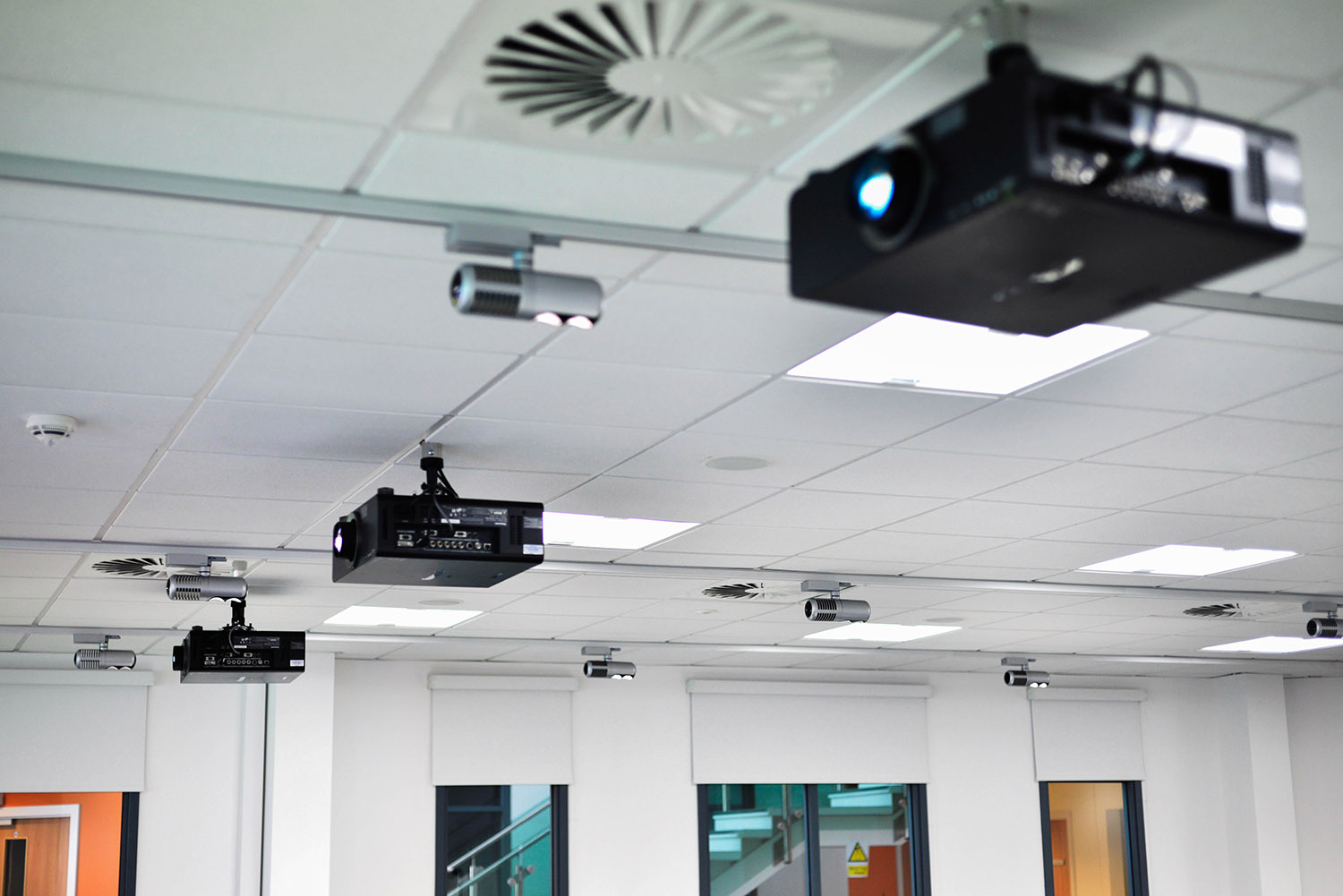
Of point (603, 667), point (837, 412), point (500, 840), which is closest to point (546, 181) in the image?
point (837, 412)

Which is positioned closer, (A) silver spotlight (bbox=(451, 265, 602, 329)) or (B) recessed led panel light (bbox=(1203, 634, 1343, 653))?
(A) silver spotlight (bbox=(451, 265, 602, 329))

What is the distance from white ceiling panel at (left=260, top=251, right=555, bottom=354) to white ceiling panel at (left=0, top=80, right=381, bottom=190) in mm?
533

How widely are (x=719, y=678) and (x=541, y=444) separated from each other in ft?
Result: 25.6

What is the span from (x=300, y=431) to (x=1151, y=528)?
4244mm

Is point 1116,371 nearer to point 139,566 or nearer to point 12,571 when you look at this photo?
point 139,566

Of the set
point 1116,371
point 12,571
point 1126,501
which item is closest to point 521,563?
point 1116,371

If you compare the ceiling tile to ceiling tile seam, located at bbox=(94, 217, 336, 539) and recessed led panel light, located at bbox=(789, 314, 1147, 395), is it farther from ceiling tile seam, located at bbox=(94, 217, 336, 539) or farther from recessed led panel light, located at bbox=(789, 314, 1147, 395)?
ceiling tile seam, located at bbox=(94, 217, 336, 539)

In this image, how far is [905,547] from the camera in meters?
7.54

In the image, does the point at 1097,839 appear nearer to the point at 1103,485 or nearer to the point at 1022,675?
the point at 1022,675

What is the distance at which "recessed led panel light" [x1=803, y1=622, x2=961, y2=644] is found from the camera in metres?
10.6

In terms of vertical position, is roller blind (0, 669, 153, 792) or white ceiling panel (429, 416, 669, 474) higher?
white ceiling panel (429, 416, 669, 474)

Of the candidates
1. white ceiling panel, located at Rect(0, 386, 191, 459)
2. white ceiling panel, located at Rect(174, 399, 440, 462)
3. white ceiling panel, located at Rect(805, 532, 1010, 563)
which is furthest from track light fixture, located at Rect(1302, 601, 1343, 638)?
white ceiling panel, located at Rect(0, 386, 191, 459)

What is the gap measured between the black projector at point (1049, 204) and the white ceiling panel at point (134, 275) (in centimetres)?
177

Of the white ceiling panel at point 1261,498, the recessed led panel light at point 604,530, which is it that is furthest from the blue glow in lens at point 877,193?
the recessed led panel light at point 604,530
